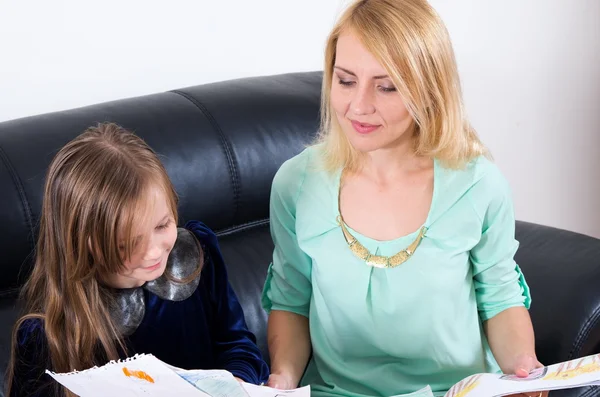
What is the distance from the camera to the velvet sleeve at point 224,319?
1631 millimetres

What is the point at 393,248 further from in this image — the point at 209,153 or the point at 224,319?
the point at 209,153

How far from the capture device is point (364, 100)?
1567 millimetres

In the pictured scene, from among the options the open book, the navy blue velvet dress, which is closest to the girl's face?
the navy blue velvet dress

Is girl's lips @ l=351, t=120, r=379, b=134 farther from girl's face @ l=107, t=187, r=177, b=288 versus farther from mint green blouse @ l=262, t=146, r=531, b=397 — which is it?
girl's face @ l=107, t=187, r=177, b=288

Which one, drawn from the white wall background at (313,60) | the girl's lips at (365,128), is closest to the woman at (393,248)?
the girl's lips at (365,128)

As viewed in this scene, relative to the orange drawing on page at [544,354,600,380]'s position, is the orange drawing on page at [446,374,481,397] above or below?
below

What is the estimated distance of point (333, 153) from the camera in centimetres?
177

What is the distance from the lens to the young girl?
4.63 ft

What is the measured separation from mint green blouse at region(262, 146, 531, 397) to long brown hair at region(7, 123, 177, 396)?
0.35 m

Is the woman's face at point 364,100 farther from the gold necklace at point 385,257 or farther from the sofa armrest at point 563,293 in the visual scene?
the sofa armrest at point 563,293

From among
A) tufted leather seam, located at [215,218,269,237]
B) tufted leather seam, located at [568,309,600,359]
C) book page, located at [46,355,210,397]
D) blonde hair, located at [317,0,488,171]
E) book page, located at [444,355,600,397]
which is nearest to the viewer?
book page, located at [46,355,210,397]

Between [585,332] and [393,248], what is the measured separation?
0.57 metres

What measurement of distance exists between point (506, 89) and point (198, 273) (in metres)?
1.81

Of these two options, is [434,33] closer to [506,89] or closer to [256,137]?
[256,137]
